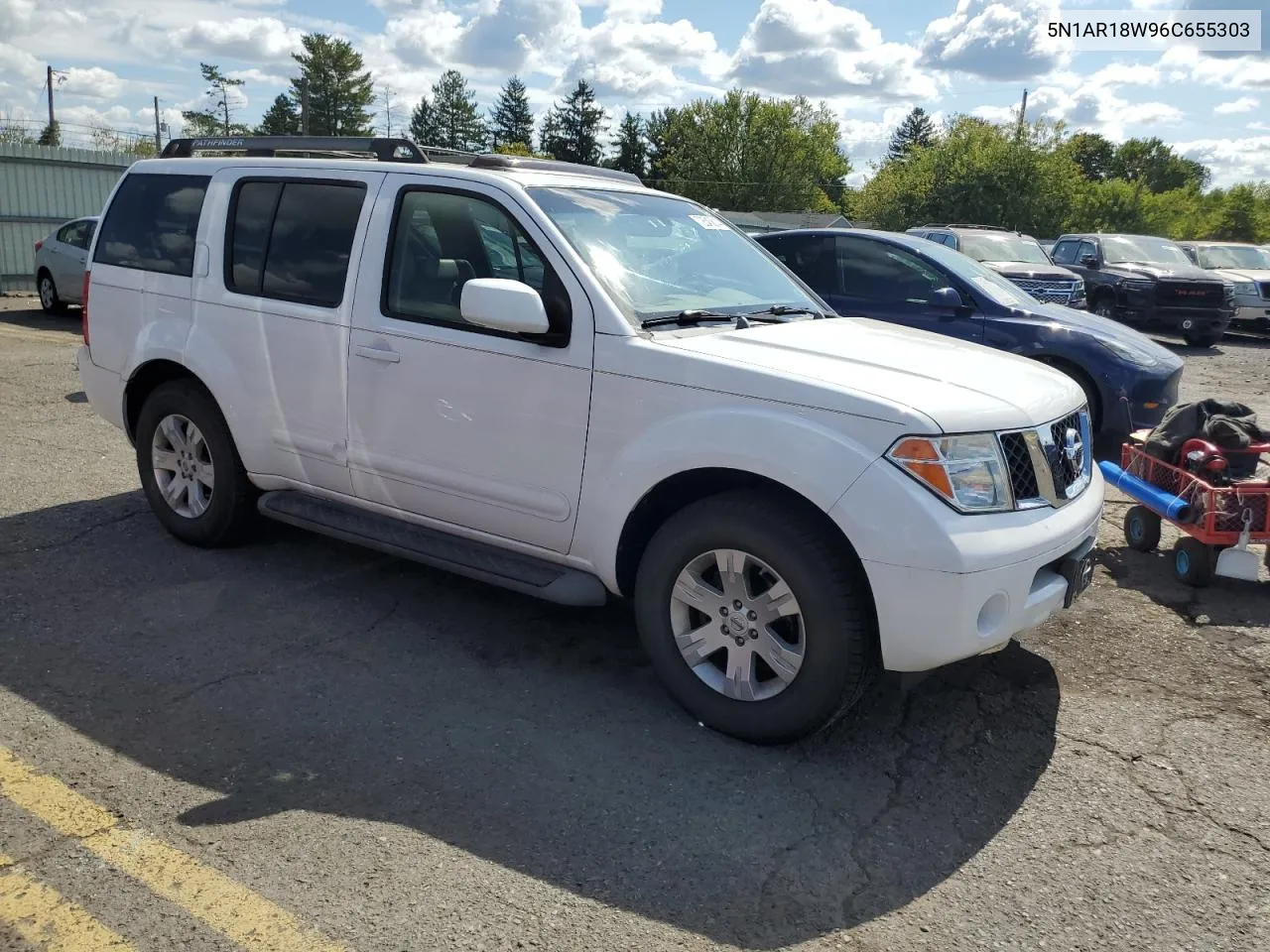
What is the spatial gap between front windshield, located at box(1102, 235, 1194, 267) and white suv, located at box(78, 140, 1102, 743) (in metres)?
16.0

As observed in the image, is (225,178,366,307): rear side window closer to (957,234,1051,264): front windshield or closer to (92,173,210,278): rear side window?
(92,173,210,278): rear side window

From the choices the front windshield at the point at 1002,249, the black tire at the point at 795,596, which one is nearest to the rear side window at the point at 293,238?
the black tire at the point at 795,596

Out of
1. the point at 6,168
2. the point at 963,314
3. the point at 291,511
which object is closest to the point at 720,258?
the point at 291,511

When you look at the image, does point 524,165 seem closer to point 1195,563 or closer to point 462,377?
point 462,377

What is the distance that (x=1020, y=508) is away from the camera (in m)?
3.53

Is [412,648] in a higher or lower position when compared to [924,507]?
lower

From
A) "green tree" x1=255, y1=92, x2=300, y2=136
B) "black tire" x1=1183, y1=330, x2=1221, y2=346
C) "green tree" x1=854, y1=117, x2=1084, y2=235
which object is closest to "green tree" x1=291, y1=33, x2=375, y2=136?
"green tree" x1=255, y1=92, x2=300, y2=136

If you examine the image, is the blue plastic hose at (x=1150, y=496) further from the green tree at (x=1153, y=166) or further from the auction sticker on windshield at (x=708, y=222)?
the green tree at (x=1153, y=166)

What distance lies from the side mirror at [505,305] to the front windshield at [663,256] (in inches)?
12.2

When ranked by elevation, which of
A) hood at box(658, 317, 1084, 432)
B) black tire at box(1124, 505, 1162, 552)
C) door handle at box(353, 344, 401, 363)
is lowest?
black tire at box(1124, 505, 1162, 552)

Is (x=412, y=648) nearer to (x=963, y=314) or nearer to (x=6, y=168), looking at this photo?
(x=963, y=314)

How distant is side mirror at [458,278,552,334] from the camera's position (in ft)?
12.7

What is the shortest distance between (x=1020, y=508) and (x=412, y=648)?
2442 millimetres

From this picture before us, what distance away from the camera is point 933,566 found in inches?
129
